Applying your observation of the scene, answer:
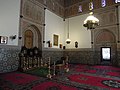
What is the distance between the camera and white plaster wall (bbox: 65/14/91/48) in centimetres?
937

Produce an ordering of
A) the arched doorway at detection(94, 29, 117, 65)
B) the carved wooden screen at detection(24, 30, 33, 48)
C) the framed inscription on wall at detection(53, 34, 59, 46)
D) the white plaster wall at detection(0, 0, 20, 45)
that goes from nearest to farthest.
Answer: the white plaster wall at detection(0, 0, 20, 45) < the carved wooden screen at detection(24, 30, 33, 48) < the arched doorway at detection(94, 29, 117, 65) < the framed inscription on wall at detection(53, 34, 59, 46)

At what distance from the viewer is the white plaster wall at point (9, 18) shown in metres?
5.51

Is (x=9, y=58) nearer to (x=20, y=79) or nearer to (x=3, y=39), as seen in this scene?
(x=3, y=39)

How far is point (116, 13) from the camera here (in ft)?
26.8

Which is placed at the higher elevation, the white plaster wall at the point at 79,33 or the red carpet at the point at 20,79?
the white plaster wall at the point at 79,33

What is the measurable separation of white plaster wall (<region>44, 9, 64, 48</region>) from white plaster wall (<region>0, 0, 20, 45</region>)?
107 inches

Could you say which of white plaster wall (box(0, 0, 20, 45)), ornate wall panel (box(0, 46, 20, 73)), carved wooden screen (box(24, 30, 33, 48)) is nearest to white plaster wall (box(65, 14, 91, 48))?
carved wooden screen (box(24, 30, 33, 48))

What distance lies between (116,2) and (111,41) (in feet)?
10.3

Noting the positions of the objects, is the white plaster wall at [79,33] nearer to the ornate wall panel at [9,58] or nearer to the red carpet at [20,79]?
the ornate wall panel at [9,58]

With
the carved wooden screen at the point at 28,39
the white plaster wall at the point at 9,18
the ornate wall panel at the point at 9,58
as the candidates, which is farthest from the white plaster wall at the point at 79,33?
the ornate wall panel at the point at 9,58

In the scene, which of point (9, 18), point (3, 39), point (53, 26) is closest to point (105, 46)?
point (53, 26)

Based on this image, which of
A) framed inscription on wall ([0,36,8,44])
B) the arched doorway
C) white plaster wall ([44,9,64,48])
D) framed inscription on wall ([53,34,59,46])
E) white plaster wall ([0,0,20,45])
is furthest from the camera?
framed inscription on wall ([53,34,59,46])

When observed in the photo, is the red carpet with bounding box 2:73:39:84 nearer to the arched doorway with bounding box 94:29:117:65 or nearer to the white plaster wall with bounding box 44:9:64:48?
the white plaster wall with bounding box 44:9:64:48

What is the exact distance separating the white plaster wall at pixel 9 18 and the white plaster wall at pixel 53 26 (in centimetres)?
272
